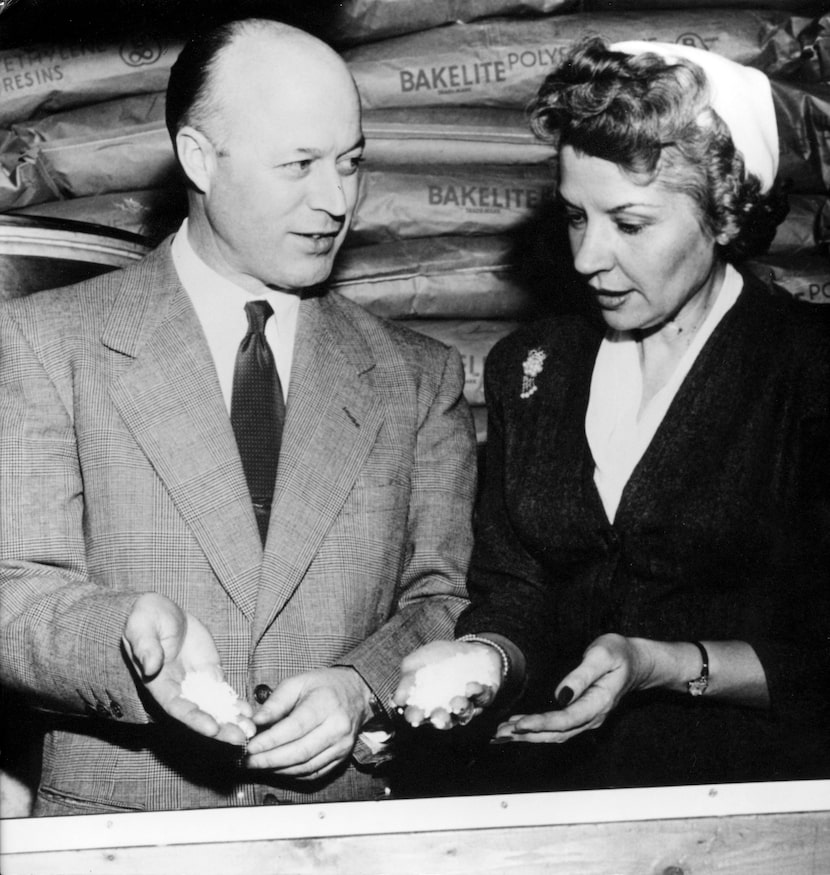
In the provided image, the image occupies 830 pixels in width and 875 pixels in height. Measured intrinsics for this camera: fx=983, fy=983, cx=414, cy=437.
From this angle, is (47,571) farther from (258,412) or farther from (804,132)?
(804,132)

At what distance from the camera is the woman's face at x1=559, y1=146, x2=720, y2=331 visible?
1308 mm

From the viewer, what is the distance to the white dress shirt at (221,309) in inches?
51.8

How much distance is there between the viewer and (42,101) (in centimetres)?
154

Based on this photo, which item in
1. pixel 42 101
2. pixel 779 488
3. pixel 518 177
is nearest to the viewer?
pixel 779 488

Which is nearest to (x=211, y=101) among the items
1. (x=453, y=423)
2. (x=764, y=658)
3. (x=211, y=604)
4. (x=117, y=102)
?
(x=117, y=102)

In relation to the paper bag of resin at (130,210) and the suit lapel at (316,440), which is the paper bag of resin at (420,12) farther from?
the suit lapel at (316,440)

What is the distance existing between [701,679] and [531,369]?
497 mm

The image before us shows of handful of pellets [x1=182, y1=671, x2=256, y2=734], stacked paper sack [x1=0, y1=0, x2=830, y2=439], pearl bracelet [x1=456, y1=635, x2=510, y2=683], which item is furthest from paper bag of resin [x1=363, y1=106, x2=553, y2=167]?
handful of pellets [x1=182, y1=671, x2=256, y2=734]

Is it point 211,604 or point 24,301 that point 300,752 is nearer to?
point 211,604

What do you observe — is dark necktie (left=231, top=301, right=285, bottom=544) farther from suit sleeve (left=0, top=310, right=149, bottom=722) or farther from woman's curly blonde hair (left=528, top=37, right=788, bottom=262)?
woman's curly blonde hair (left=528, top=37, right=788, bottom=262)

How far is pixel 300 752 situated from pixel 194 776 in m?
0.16

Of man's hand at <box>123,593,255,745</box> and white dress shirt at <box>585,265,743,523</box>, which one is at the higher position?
white dress shirt at <box>585,265,743,523</box>

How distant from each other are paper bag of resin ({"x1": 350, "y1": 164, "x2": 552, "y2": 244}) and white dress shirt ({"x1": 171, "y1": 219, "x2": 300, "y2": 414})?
43 cm

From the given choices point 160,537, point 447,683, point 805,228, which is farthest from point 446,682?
point 805,228
